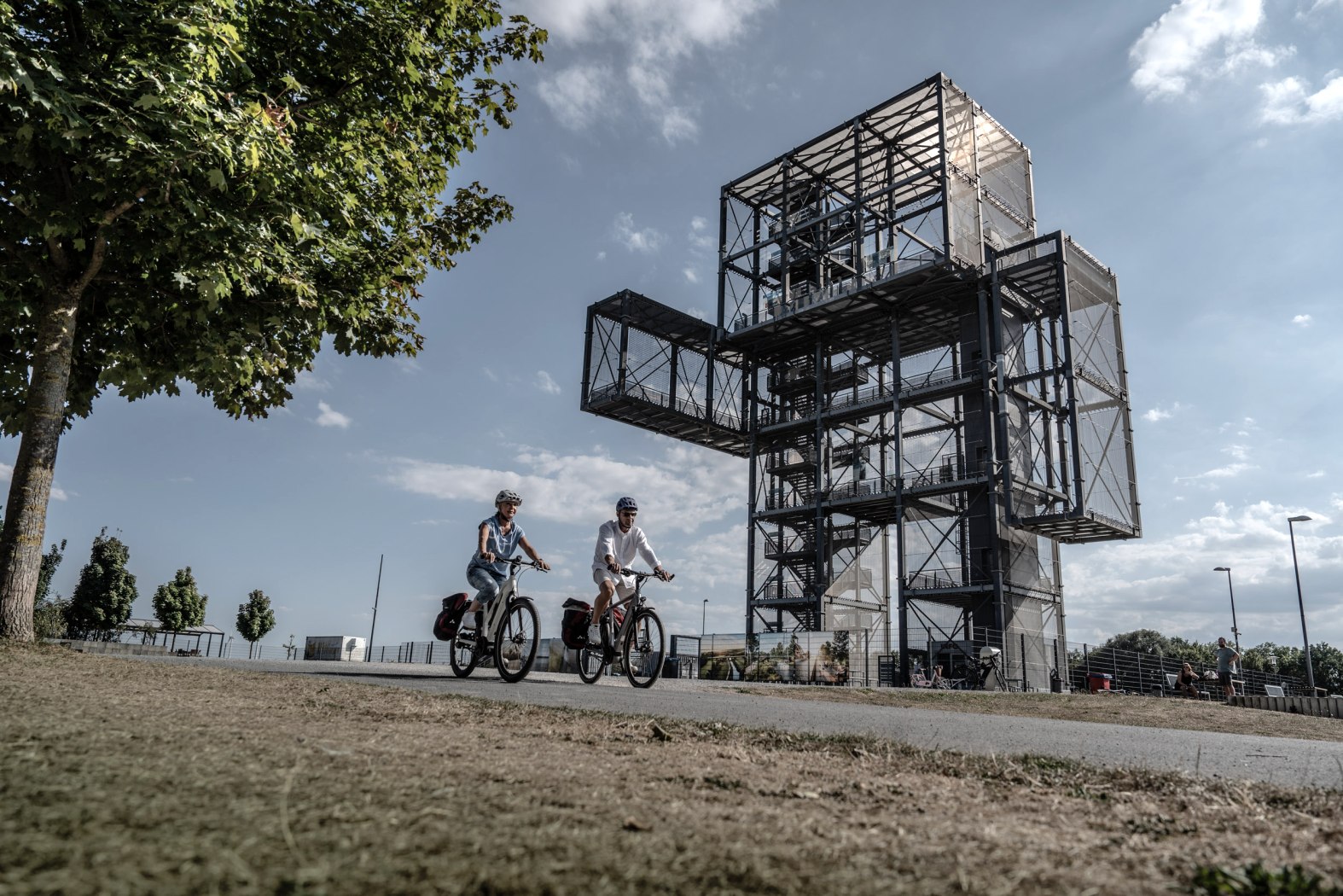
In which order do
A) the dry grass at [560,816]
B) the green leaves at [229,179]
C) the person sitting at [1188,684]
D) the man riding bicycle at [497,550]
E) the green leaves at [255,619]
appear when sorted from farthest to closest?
1. the green leaves at [255,619]
2. the person sitting at [1188,684]
3. the man riding bicycle at [497,550]
4. the green leaves at [229,179]
5. the dry grass at [560,816]

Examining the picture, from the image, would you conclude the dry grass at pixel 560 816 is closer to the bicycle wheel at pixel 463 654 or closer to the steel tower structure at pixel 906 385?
the bicycle wheel at pixel 463 654

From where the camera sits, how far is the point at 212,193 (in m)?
8.12

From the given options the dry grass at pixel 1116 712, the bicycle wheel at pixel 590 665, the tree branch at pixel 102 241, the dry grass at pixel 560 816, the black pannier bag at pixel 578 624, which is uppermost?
the tree branch at pixel 102 241

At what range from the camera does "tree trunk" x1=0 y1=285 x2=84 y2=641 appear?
788 cm

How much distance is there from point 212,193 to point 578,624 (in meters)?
5.50

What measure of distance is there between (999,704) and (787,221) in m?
32.6

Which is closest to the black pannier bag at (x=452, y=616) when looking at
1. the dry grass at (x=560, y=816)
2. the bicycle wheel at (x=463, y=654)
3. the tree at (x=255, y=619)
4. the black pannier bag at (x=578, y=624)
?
the bicycle wheel at (x=463, y=654)

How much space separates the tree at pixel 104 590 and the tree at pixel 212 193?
33.6 m

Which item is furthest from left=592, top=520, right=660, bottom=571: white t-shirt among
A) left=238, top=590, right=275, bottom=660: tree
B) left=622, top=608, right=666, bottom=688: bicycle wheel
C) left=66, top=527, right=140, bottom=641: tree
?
left=238, top=590, right=275, bottom=660: tree

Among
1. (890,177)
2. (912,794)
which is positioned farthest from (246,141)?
(890,177)

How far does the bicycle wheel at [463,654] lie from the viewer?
903 cm

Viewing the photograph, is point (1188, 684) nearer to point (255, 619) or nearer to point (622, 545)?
point (622, 545)

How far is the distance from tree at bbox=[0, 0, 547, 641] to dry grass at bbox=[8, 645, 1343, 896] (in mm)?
5527

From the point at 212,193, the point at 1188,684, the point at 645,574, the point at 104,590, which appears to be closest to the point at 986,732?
the point at 645,574
